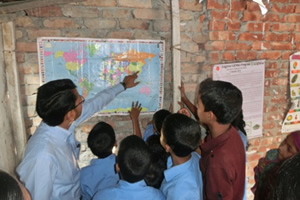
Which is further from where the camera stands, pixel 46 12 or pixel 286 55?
pixel 286 55

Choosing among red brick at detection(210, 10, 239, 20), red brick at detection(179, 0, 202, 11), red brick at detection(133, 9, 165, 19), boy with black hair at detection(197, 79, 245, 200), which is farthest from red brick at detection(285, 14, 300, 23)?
boy with black hair at detection(197, 79, 245, 200)

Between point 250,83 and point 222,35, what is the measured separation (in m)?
0.59

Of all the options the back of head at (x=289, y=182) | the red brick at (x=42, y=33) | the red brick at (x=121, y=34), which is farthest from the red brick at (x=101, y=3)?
the back of head at (x=289, y=182)

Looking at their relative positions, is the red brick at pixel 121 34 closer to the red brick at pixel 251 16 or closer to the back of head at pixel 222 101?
the back of head at pixel 222 101

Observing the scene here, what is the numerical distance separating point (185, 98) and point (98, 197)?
50.7 inches

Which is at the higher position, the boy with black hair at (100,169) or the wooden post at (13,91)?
the wooden post at (13,91)

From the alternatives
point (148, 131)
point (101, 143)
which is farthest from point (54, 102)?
point (148, 131)

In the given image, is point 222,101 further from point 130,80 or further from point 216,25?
point 216,25

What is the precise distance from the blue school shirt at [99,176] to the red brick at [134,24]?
3.64 feet

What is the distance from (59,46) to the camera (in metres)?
1.95

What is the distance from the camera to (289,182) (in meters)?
0.65

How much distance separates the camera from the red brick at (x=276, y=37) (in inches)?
99.3

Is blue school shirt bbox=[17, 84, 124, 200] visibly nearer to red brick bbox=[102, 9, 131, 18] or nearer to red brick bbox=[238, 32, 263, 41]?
red brick bbox=[102, 9, 131, 18]

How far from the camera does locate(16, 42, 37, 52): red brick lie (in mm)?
1890
